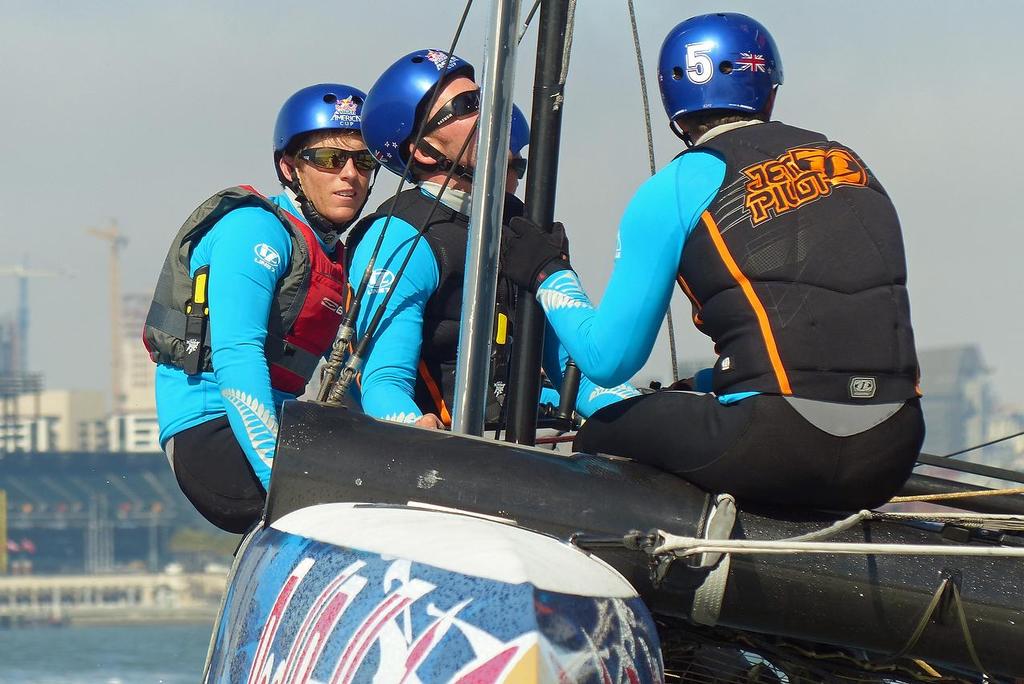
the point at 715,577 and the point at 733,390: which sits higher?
the point at 733,390

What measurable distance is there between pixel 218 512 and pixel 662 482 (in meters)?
2.08

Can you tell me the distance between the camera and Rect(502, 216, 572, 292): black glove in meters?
4.54

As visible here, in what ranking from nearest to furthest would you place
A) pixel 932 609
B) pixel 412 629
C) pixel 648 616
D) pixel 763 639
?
pixel 412 629 < pixel 648 616 < pixel 932 609 < pixel 763 639

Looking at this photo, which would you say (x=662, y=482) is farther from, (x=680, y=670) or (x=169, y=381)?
(x=169, y=381)

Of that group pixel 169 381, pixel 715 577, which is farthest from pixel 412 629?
pixel 169 381

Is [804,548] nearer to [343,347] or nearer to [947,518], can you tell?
[947,518]

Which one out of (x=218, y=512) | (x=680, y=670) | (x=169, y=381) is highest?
(x=169, y=381)

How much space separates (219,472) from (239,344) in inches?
20.2

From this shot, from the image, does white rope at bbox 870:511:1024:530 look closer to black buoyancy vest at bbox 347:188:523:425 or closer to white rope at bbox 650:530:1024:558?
white rope at bbox 650:530:1024:558

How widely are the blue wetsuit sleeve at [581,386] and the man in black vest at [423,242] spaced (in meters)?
0.51

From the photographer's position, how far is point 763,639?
4535 millimetres

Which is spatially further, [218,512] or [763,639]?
[218,512]

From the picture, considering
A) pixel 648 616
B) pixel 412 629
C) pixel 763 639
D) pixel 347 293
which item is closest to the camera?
pixel 412 629

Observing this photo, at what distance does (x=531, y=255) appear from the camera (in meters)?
4.59
